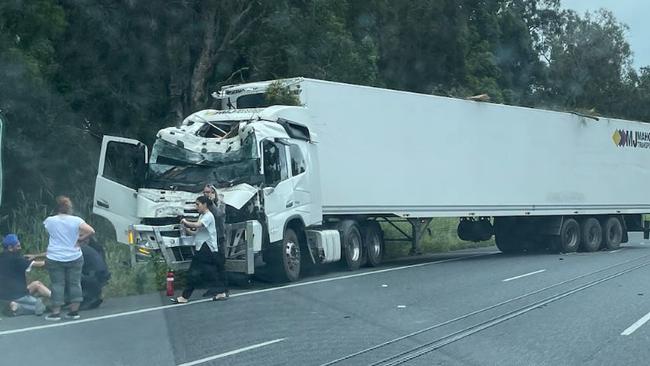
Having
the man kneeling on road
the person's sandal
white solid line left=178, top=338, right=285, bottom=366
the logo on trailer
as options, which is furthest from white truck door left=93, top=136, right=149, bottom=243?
the logo on trailer

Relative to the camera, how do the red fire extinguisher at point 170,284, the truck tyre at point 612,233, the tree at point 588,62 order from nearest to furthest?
the red fire extinguisher at point 170,284
the truck tyre at point 612,233
the tree at point 588,62

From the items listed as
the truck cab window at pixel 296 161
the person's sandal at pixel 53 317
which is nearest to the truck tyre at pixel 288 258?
the truck cab window at pixel 296 161

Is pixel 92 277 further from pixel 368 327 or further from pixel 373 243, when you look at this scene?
pixel 373 243

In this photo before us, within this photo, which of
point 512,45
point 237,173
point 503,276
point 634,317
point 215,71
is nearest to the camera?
point 634,317

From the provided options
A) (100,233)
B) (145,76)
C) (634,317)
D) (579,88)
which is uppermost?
(579,88)

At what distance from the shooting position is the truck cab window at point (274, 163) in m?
17.6

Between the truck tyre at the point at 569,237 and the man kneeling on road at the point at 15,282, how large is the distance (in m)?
17.7

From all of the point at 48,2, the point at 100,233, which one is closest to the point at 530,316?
the point at 100,233

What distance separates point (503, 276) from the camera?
19.6 metres

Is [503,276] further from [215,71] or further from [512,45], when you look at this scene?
[512,45]

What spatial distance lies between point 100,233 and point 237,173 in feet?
14.6

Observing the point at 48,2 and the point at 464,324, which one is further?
the point at 48,2

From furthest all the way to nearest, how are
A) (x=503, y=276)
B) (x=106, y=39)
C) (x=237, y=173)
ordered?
(x=106, y=39) < (x=503, y=276) < (x=237, y=173)

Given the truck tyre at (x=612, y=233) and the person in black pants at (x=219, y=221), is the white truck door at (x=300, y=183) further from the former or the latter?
the truck tyre at (x=612, y=233)
